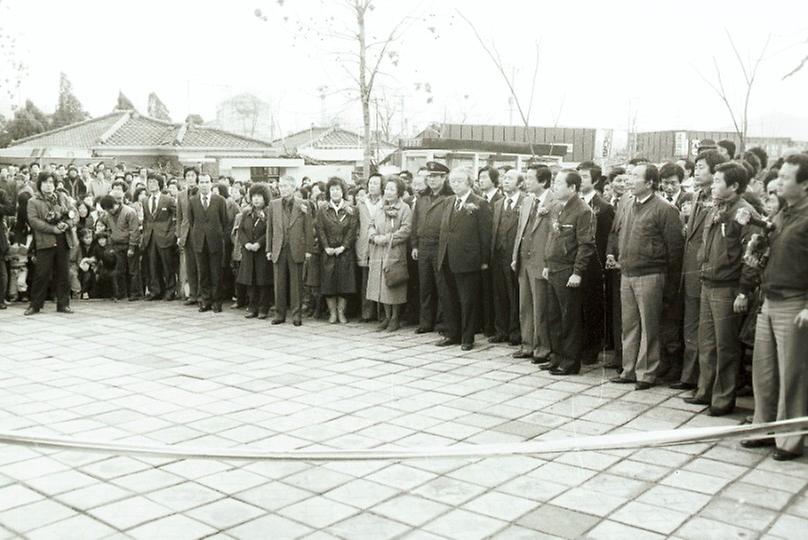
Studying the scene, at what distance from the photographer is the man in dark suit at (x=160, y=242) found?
11562 millimetres

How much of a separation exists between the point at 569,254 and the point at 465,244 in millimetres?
1407

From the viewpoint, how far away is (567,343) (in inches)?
286

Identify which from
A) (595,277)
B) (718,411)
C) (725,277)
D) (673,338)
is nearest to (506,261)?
(595,277)

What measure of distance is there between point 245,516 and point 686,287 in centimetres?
411

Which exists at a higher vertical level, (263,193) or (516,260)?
(263,193)

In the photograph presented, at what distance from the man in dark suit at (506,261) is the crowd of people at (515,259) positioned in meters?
0.02

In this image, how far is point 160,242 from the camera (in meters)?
11.6

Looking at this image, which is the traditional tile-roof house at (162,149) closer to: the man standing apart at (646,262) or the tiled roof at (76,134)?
the tiled roof at (76,134)

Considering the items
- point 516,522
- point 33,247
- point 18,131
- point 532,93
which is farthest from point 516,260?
point 18,131

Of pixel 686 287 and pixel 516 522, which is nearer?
pixel 516 522

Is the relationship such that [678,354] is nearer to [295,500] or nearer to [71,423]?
[295,500]

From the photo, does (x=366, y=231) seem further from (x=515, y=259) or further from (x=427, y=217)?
(x=515, y=259)

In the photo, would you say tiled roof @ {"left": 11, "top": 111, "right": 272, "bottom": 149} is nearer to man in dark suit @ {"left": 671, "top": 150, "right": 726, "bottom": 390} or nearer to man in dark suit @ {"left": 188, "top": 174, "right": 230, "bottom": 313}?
man in dark suit @ {"left": 188, "top": 174, "right": 230, "bottom": 313}

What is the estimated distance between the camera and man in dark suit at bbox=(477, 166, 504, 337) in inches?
348
